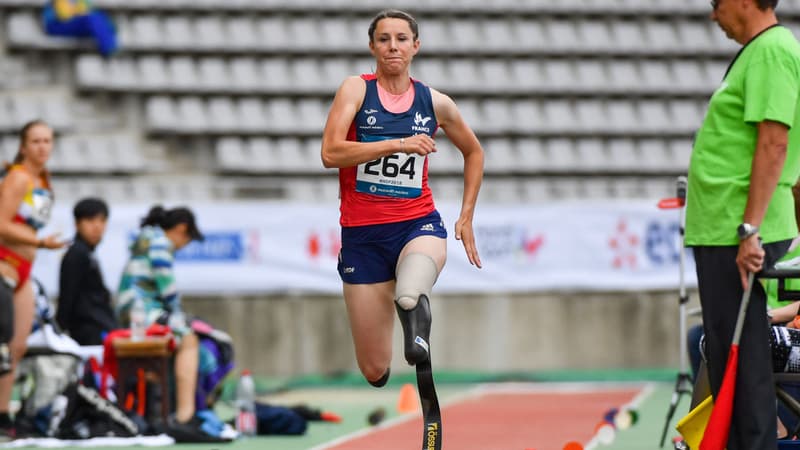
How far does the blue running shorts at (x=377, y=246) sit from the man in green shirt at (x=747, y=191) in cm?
162

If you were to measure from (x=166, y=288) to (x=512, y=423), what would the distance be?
2.61 metres

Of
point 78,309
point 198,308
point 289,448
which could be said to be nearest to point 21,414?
point 78,309

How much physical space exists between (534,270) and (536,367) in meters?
1.05

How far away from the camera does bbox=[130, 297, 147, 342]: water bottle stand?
953 centimetres

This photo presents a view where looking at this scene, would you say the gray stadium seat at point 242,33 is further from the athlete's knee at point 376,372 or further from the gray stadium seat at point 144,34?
the athlete's knee at point 376,372

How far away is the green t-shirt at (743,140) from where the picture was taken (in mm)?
5301

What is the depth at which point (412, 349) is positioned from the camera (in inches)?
251

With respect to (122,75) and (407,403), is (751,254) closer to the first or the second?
(407,403)

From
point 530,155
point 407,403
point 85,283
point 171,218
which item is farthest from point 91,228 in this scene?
point 530,155

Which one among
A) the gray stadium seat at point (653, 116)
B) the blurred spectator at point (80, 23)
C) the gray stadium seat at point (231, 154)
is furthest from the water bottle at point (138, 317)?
the gray stadium seat at point (653, 116)

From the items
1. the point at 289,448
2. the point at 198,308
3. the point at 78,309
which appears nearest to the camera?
the point at 289,448

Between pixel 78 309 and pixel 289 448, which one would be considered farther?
pixel 78 309

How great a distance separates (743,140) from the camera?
17.8 feet

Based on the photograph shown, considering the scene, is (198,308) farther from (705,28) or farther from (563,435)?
(705,28)
